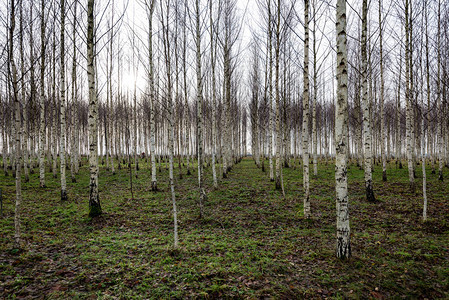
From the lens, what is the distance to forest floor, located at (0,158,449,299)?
330 cm

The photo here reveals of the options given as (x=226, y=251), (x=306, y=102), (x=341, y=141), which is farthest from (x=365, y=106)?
(x=226, y=251)

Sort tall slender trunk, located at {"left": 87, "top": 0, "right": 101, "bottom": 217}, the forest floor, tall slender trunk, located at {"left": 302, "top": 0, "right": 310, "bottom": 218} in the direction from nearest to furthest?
the forest floor, tall slender trunk, located at {"left": 302, "top": 0, "right": 310, "bottom": 218}, tall slender trunk, located at {"left": 87, "top": 0, "right": 101, "bottom": 217}

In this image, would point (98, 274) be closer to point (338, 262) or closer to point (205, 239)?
point (205, 239)

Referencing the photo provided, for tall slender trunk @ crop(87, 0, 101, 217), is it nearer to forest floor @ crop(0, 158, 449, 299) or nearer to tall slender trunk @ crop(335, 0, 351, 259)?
forest floor @ crop(0, 158, 449, 299)

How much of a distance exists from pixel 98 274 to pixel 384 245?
5.68 metres

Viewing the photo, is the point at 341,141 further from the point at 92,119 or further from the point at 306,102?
the point at 92,119

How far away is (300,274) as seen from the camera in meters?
3.68

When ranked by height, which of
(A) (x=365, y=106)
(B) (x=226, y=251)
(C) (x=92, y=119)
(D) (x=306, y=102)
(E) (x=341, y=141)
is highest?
(A) (x=365, y=106)

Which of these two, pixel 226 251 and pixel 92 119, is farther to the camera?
pixel 92 119

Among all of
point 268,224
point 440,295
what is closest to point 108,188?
point 268,224

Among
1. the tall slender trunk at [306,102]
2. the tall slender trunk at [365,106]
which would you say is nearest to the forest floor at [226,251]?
the tall slender trunk at [365,106]

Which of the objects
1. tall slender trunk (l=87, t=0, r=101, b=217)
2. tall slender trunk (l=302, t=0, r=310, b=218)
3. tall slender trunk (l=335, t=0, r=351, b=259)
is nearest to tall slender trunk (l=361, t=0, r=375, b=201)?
tall slender trunk (l=302, t=0, r=310, b=218)

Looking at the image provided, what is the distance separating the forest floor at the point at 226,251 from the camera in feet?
10.8

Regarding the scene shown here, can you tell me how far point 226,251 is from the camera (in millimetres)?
4523
